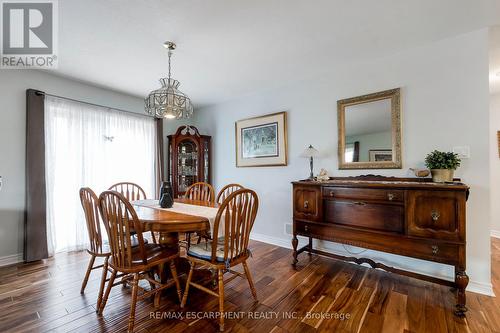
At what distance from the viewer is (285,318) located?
1.63 metres

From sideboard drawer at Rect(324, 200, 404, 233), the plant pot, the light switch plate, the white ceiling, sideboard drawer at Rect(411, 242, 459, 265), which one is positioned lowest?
sideboard drawer at Rect(411, 242, 459, 265)

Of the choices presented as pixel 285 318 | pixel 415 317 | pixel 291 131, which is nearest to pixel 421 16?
pixel 291 131

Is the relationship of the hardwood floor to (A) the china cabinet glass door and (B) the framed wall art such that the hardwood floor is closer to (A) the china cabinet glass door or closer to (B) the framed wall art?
(B) the framed wall art

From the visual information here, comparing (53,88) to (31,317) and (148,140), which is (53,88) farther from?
(31,317)

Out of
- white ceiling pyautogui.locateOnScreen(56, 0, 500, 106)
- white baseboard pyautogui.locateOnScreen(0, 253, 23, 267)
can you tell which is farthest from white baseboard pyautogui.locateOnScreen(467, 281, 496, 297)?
white baseboard pyautogui.locateOnScreen(0, 253, 23, 267)

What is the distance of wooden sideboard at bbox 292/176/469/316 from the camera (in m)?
1.71

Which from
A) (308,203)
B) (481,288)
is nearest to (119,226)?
(308,203)

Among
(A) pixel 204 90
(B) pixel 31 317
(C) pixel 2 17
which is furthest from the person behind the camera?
(A) pixel 204 90

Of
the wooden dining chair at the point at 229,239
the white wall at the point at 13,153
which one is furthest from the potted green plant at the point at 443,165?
the white wall at the point at 13,153

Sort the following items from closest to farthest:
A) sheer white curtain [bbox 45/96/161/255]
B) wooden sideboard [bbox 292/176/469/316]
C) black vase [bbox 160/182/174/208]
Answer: wooden sideboard [bbox 292/176/469/316], black vase [bbox 160/182/174/208], sheer white curtain [bbox 45/96/161/255]

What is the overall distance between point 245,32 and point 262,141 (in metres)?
1.72

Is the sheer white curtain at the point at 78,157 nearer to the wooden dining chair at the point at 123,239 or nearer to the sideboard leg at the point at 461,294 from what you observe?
the wooden dining chair at the point at 123,239

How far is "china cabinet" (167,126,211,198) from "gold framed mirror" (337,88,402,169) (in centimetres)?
240

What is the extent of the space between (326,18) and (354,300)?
2.40 metres
